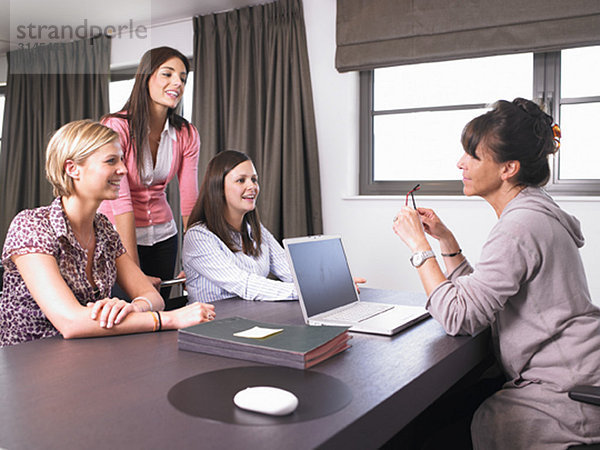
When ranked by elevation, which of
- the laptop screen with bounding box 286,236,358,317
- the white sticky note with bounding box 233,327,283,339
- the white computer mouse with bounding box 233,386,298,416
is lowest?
the white computer mouse with bounding box 233,386,298,416

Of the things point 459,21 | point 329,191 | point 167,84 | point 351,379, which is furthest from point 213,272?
point 459,21

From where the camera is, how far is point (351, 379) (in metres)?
1.05

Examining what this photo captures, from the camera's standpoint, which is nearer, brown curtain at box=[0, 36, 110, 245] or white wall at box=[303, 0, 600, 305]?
white wall at box=[303, 0, 600, 305]

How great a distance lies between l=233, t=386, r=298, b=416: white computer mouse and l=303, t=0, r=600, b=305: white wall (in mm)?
2457

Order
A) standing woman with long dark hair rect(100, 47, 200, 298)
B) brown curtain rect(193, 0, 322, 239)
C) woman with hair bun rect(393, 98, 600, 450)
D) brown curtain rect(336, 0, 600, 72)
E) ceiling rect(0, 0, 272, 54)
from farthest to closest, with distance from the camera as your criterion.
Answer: ceiling rect(0, 0, 272, 54) < brown curtain rect(193, 0, 322, 239) < brown curtain rect(336, 0, 600, 72) < standing woman with long dark hair rect(100, 47, 200, 298) < woman with hair bun rect(393, 98, 600, 450)

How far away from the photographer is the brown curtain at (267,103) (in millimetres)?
3535

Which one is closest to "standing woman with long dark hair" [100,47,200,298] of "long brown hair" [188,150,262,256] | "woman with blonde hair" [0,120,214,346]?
"long brown hair" [188,150,262,256]

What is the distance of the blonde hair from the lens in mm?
1580

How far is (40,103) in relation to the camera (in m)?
4.87

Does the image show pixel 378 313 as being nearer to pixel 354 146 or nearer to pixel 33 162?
pixel 354 146

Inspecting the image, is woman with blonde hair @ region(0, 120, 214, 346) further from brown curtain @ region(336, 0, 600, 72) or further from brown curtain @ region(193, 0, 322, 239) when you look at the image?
brown curtain @ region(336, 0, 600, 72)

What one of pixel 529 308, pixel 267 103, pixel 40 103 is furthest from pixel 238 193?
pixel 40 103

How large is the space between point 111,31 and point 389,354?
411cm

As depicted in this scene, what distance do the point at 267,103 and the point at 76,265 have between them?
2.33m
